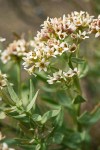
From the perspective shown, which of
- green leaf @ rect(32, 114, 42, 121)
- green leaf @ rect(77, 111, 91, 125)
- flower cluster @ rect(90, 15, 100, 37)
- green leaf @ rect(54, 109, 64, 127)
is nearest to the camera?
green leaf @ rect(32, 114, 42, 121)

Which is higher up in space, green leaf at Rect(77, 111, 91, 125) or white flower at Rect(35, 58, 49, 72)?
white flower at Rect(35, 58, 49, 72)

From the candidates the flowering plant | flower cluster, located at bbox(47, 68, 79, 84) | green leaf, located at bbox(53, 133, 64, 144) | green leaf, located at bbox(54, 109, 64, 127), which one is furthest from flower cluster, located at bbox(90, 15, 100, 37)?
green leaf, located at bbox(53, 133, 64, 144)

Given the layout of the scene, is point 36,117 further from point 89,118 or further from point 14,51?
point 14,51

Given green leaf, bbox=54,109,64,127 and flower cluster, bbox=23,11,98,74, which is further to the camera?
green leaf, bbox=54,109,64,127

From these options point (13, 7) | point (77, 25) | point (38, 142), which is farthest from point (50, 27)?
point (13, 7)

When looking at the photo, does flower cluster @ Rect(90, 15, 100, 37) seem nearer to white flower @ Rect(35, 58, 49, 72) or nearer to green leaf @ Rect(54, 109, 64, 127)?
white flower @ Rect(35, 58, 49, 72)

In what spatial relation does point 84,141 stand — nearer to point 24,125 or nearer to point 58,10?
point 24,125

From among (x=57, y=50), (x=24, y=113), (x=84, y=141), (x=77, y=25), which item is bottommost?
(x=84, y=141)

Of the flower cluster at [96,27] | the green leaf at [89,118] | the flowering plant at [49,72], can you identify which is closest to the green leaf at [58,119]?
the flowering plant at [49,72]
